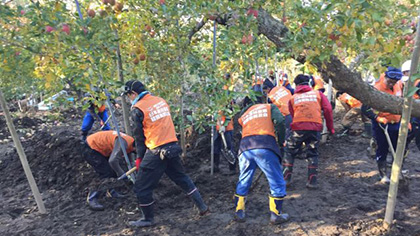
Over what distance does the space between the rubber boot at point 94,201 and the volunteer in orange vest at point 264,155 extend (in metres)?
1.74

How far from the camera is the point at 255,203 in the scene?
12.7 ft

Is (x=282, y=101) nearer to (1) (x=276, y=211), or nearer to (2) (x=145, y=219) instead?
(1) (x=276, y=211)

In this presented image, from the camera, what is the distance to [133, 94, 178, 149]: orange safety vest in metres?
3.39

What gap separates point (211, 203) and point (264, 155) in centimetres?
110

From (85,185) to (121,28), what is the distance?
7.66 feet

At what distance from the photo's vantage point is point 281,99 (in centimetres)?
561

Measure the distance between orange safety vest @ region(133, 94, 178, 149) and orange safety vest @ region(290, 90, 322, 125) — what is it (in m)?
1.88

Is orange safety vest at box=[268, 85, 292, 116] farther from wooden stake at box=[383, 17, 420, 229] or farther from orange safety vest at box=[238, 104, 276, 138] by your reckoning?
wooden stake at box=[383, 17, 420, 229]

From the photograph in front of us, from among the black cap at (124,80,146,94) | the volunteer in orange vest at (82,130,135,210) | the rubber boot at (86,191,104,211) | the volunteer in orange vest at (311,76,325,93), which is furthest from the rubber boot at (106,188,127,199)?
the volunteer in orange vest at (311,76,325,93)

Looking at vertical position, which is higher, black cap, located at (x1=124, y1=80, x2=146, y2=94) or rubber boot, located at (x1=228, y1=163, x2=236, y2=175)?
black cap, located at (x1=124, y1=80, x2=146, y2=94)

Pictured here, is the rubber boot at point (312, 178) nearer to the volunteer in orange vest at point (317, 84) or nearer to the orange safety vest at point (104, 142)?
the orange safety vest at point (104, 142)

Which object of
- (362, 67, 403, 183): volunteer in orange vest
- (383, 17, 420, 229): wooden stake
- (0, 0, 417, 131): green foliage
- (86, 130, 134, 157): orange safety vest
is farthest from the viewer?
(86, 130, 134, 157): orange safety vest

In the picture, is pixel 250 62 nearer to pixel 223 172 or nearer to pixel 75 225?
pixel 223 172

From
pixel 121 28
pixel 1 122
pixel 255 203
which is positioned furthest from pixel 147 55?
pixel 1 122
